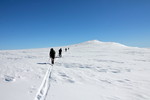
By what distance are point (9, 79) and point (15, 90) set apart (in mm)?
1788

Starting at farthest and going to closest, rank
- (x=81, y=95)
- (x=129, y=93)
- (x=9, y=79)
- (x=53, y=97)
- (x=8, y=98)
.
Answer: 1. (x=9, y=79)
2. (x=129, y=93)
3. (x=81, y=95)
4. (x=53, y=97)
5. (x=8, y=98)

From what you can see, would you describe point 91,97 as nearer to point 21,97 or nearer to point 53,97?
point 53,97

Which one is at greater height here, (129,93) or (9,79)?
(9,79)

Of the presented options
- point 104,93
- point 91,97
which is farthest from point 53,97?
point 104,93

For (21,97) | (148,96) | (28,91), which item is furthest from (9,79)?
(148,96)

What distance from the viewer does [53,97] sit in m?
4.08

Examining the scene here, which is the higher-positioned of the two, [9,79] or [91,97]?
[9,79]

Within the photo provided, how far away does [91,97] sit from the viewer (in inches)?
168

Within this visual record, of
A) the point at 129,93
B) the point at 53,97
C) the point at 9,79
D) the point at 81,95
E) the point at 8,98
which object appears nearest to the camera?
the point at 8,98

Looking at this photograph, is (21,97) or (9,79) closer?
(21,97)

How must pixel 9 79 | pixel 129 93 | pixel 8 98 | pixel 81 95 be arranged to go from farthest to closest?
pixel 9 79
pixel 129 93
pixel 81 95
pixel 8 98

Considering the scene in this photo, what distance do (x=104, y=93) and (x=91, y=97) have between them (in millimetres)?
778

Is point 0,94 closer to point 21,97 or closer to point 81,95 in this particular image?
point 21,97

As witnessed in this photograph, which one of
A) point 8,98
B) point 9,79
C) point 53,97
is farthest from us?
point 9,79
